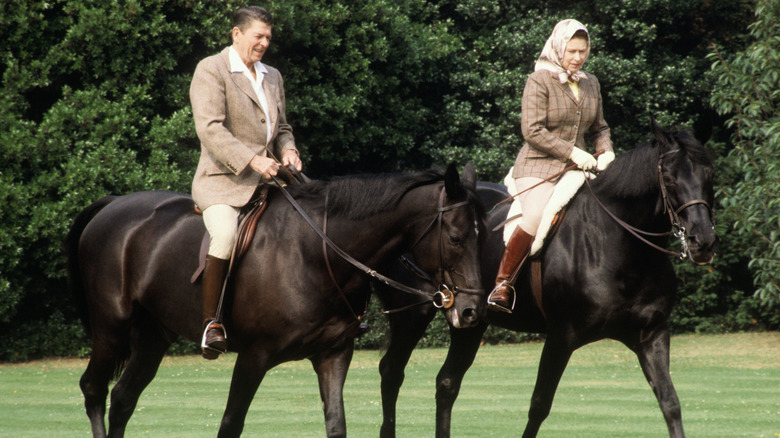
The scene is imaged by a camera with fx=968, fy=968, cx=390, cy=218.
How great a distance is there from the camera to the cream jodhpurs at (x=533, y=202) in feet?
23.8

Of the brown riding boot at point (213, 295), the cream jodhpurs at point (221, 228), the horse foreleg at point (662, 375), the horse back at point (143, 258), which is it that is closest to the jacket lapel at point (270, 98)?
the cream jodhpurs at point (221, 228)

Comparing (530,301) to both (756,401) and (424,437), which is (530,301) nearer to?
(424,437)

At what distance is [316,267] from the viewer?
584 centimetres

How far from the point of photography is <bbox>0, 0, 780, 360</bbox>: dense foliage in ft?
54.1

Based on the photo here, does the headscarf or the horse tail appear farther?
the horse tail

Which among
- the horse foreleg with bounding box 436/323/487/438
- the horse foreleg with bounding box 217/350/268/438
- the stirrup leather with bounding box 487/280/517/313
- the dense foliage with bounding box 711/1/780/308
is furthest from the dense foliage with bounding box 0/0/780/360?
the horse foreleg with bounding box 217/350/268/438

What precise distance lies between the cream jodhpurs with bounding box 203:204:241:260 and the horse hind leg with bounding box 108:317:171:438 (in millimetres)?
1484

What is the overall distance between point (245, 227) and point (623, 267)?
8.92 ft

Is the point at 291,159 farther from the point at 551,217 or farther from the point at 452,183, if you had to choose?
the point at 551,217

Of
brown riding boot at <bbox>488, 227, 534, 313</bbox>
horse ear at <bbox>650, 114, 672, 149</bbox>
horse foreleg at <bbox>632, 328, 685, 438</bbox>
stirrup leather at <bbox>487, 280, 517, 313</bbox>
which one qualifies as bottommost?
horse foreleg at <bbox>632, 328, 685, 438</bbox>

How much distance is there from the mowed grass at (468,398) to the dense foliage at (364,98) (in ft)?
5.73

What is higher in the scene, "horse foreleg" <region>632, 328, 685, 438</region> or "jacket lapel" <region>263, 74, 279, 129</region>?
"jacket lapel" <region>263, 74, 279, 129</region>

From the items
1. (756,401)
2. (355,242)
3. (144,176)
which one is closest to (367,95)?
(144,176)

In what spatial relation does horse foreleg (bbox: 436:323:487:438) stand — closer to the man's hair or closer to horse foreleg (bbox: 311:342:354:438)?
horse foreleg (bbox: 311:342:354:438)
